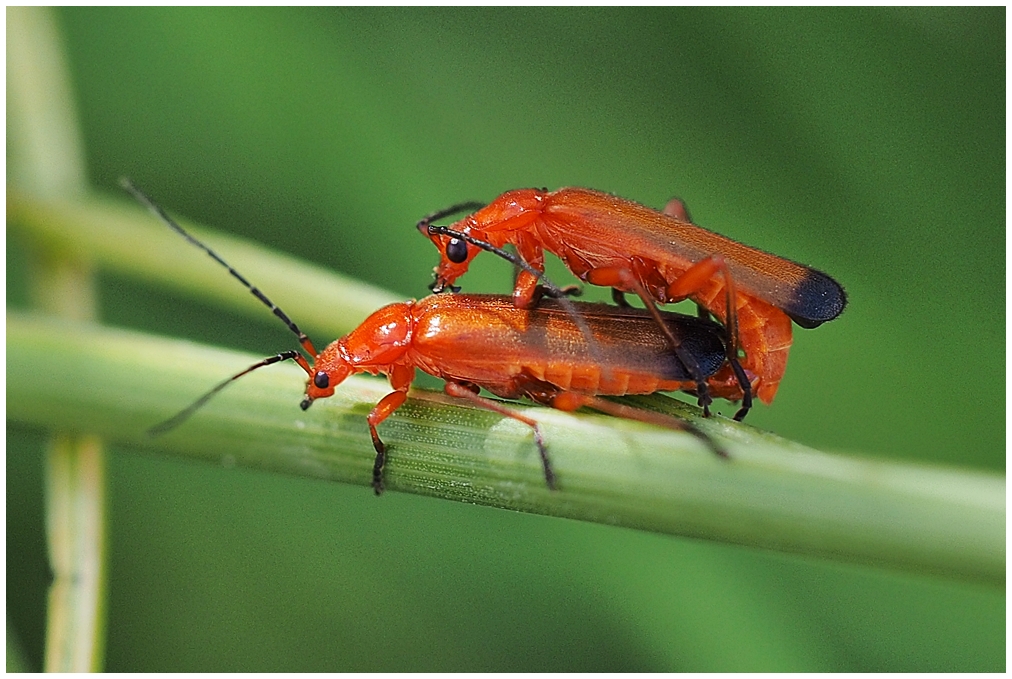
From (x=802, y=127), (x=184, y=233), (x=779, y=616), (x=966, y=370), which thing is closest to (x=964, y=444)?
(x=966, y=370)

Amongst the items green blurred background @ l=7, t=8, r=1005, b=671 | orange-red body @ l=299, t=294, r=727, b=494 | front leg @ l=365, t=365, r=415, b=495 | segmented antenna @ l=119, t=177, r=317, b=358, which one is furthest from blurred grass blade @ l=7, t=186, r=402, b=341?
green blurred background @ l=7, t=8, r=1005, b=671

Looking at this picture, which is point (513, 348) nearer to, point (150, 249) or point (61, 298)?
point (150, 249)

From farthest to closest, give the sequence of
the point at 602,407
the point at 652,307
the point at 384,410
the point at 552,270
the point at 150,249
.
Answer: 1. the point at 552,270
2. the point at 150,249
3. the point at 652,307
4. the point at 384,410
5. the point at 602,407

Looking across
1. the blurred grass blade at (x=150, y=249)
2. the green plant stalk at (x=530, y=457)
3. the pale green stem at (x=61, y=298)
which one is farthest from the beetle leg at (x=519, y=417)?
the pale green stem at (x=61, y=298)

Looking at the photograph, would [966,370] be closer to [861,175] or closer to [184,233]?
[861,175]

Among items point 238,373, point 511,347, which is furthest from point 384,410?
point 511,347

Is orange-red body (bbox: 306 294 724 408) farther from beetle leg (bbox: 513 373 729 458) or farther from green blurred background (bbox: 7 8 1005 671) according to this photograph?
green blurred background (bbox: 7 8 1005 671)
